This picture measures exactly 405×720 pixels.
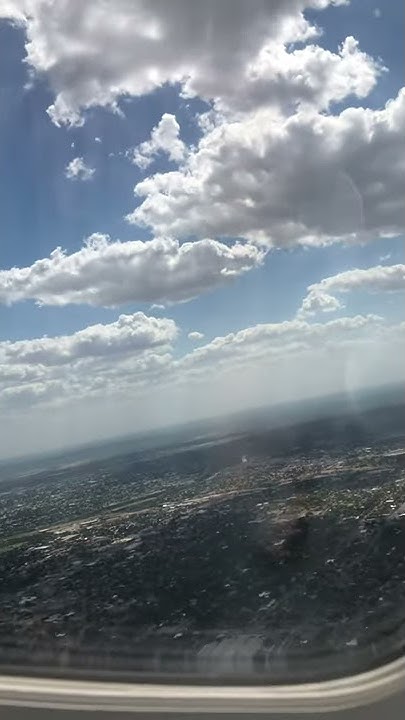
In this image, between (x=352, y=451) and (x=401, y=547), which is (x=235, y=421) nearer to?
(x=352, y=451)

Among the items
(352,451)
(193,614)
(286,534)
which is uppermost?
(352,451)

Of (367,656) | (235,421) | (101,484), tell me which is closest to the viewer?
(367,656)

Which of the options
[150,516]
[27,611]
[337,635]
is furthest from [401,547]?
[27,611]

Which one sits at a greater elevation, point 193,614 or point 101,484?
point 101,484

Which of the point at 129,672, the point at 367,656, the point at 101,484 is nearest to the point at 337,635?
the point at 367,656

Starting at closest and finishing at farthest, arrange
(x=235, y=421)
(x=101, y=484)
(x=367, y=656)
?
(x=367, y=656), (x=235, y=421), (x=101, y=484)

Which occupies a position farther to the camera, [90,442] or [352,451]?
[90,442]
